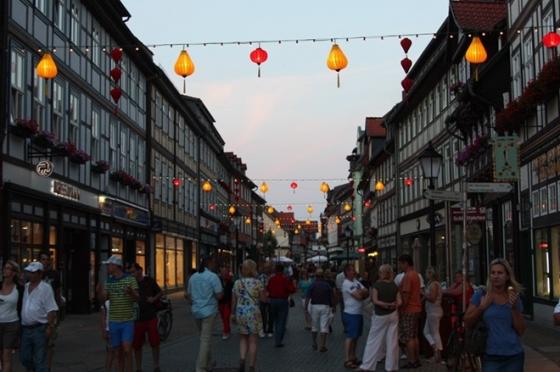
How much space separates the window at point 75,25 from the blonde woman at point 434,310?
53.2ft

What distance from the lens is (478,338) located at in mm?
6824

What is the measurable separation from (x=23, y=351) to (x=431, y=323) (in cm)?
716

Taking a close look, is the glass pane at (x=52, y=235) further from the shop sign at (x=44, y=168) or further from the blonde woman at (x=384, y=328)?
the blonde woman at (x=384, y=328)

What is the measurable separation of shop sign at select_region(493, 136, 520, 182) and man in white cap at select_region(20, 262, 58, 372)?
498 inches

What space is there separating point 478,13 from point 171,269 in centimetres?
2150

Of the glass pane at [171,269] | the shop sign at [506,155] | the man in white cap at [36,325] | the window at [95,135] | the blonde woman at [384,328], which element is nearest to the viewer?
A: the man in white cap at [36,325]

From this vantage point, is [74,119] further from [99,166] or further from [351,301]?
[351,301]

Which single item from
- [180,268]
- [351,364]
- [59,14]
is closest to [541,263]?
[351,364]

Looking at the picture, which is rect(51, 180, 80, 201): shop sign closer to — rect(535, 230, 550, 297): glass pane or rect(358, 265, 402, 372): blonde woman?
rect(358, 265, 402, 372): blonde woman

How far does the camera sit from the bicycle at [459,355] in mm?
11172

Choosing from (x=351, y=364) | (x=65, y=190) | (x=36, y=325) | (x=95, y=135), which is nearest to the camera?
(x=36, y=325)

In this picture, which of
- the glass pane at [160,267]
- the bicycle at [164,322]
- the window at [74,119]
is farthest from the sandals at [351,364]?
the glass pane at [160,267]

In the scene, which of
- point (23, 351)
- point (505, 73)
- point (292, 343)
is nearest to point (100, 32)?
point (505, 73)

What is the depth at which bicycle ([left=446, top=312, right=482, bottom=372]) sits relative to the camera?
11.2 meters
